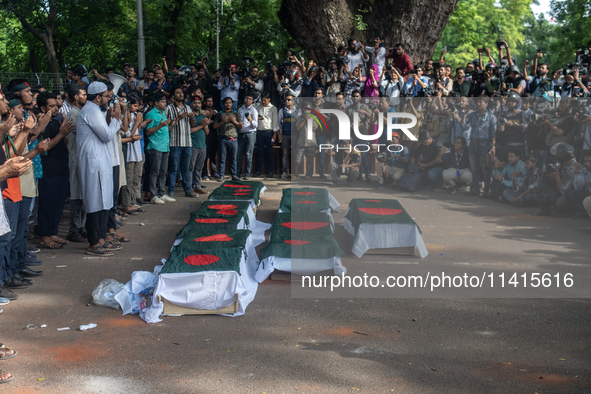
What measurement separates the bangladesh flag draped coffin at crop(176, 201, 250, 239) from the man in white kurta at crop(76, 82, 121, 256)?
3.55 ft

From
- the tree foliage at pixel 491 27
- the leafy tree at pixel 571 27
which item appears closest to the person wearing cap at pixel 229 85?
the leafy tree at pixel 571 27

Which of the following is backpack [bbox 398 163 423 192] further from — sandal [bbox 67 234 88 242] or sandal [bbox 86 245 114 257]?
sandal [bbox 67 234 88 242]

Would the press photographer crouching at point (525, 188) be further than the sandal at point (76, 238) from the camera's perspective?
No

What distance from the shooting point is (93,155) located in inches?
274

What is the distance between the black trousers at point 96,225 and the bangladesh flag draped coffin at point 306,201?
257cm

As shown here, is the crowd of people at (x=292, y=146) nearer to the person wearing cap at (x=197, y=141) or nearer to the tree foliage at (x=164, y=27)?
the person wearing cap at (x=197, y=141)

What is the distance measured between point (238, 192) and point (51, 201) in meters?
3.40

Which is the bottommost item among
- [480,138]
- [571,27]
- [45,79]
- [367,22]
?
[480,138]

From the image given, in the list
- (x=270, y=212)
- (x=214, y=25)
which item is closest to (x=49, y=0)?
(x=214, y=25)

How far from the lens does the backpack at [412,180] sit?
736 cm

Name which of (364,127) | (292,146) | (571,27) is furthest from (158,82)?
(571,27)

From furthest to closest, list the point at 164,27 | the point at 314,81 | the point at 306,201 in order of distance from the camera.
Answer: the point at 164,27, the point at 314,81, the point at 306,201

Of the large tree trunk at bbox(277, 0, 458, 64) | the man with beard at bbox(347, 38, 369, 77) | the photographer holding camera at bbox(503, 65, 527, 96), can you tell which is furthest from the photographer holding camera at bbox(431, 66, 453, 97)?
the large tree trunk at bbox(277, 0, 458, 64)

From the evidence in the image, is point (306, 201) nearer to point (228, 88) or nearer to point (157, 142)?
point (157, 142)
